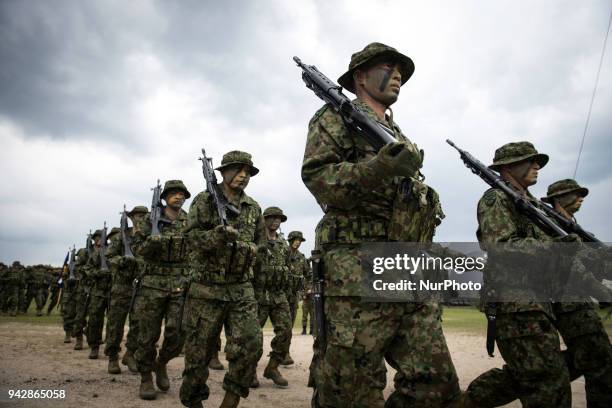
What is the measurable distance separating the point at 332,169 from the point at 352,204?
260mm

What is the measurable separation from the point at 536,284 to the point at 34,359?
9.45 m

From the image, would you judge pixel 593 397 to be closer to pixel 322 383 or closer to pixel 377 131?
pixel 322 383

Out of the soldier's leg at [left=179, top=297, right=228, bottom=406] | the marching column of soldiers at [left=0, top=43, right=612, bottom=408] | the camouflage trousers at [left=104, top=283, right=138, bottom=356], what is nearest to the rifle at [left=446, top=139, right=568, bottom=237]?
the marching column of soldiers at [left=0, top=43, right=612, bottom=408]

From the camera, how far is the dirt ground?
595 cm

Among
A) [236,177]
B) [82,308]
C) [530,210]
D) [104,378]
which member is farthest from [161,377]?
[82,308]

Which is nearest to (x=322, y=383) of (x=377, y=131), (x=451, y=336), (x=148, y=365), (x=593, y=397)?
(x=377, y=131)

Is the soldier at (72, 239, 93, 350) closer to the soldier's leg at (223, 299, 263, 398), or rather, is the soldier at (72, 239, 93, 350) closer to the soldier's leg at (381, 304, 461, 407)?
the soldier's leg at (223, 299, 263, 398)

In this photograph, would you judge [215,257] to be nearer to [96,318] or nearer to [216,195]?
[216,195]

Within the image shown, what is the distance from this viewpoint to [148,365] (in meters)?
6.47

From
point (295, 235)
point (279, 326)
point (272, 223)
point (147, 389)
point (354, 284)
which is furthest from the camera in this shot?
point (295, 235)

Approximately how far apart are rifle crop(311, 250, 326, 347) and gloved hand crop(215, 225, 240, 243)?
7.32 ft

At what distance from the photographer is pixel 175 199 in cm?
748

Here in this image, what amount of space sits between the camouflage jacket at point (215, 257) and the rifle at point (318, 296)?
7.80 feet

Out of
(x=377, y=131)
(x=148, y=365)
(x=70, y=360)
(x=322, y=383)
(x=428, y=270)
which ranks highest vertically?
(x=377, y=131)
